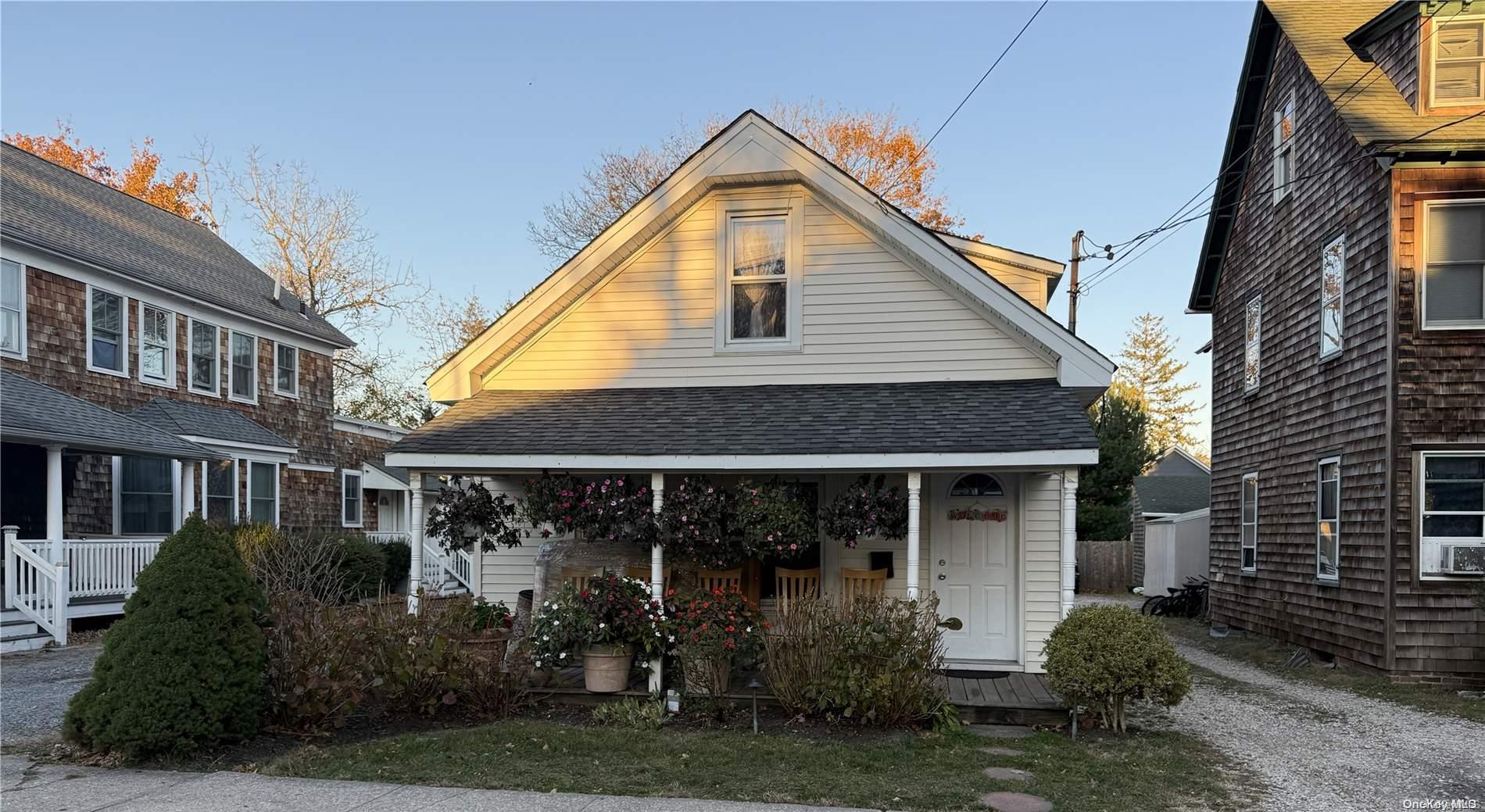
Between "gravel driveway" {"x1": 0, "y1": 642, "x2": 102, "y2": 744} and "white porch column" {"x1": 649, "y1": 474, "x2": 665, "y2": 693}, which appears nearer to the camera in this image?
"gravel driveway" {"x1": 0, "y1": 642, "x2": 102, "y2": 744}

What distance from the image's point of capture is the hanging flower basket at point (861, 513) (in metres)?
9.28

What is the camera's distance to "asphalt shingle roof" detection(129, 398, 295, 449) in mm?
17078

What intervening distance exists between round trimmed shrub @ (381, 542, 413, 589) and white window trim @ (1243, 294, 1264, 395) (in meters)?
15.9

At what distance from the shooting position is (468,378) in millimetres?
11688

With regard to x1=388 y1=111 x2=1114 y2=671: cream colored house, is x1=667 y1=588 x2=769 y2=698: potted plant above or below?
below

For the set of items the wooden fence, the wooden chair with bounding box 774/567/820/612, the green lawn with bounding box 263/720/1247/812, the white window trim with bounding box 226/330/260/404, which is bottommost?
the wooden fence

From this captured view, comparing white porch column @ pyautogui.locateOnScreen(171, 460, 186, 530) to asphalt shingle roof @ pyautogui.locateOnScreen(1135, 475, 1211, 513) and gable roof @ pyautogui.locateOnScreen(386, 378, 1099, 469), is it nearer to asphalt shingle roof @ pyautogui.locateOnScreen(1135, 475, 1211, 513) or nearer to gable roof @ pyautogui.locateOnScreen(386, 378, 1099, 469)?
gable roof @ pyautogui.locateOnScreen(386, 378, 1099, 469)

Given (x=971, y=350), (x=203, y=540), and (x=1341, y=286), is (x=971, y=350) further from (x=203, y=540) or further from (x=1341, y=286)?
(x=203, y=540)

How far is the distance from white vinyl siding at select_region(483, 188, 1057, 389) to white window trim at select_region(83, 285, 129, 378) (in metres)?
8.61

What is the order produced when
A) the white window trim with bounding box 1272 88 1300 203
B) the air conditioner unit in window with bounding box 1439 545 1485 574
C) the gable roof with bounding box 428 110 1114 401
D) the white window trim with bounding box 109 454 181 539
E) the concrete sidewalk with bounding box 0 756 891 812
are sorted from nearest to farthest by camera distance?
the concrete sidewalk with bounding box 0 756 891 812 → the gable roof with bounding box 428 110 1114 401 → the air conditioner unit in window with bounding box 1439 545 1485 574 → the white window trim with bounding box 1272 88 1300 203 → the white window trim with bounding box 109 454 181 539

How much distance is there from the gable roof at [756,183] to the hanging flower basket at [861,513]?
2376 millimetres

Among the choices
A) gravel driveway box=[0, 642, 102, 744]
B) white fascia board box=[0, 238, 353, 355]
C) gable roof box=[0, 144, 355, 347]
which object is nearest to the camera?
gravel driveway box=[0, 642, 102, 744]

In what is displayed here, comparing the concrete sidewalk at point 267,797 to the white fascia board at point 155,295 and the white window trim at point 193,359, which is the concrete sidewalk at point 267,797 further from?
the white window trim at point 193,359

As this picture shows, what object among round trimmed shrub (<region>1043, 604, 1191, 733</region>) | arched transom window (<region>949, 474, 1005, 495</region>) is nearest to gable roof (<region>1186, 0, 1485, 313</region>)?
arched transom window (<region>949, 474, 1005, 495</region>)
